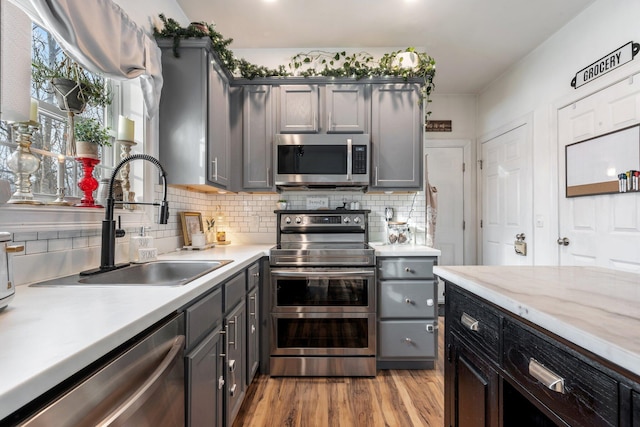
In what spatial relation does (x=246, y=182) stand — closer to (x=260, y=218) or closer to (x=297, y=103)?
(x=260, y=218)

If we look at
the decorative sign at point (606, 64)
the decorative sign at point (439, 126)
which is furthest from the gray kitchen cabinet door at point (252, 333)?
the decorative sign at point (439, 126)

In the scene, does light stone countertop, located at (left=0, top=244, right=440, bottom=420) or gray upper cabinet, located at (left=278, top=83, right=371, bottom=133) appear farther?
gray upper cabinet, located at (left=278, top=83, right=371, bottom=133)

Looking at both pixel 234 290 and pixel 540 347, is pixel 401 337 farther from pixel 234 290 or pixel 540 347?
pixel 540 347

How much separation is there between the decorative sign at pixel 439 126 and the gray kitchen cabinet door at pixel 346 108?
1.81m

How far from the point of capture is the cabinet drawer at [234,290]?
153 cm

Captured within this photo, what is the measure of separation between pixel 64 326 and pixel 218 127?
1893 mm

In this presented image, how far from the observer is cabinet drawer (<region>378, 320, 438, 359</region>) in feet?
7.80

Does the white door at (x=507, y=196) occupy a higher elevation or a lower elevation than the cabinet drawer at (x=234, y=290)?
higher

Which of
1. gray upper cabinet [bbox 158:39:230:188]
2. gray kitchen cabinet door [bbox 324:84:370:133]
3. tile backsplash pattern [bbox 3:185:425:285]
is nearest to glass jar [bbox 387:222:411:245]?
tile backsplash pattern [bbox 3:185:425:285]

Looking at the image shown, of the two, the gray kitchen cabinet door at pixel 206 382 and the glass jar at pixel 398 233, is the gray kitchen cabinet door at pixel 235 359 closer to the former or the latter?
the gray kitchen cabinet door at pixel 206 382

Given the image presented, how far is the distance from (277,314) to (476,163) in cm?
327

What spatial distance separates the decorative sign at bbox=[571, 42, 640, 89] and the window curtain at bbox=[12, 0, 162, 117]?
3.05m

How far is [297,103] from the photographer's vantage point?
270 centimetres

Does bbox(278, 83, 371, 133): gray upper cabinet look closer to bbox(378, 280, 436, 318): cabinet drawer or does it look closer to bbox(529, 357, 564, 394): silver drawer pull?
bbox(378, 280, 436, 318): cabinet drawer
